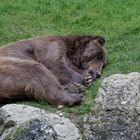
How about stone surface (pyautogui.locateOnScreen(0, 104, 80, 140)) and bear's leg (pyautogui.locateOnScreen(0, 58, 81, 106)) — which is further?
bear's leg (pyautogui.locateOnScreen(0, 58, 81, 106))

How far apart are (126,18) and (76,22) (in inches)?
48.1

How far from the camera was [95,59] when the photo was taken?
39.5 ft

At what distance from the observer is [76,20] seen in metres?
15.7

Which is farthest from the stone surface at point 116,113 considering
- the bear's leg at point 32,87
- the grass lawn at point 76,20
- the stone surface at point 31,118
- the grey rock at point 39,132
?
the grass lawn at point 76,20

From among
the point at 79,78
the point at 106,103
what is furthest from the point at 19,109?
the point at 79,78

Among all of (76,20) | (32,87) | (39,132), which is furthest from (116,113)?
(76,20)

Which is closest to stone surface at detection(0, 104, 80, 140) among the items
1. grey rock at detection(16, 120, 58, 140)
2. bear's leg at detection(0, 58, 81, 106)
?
grey rock at detection(16, 120, 58, 140)

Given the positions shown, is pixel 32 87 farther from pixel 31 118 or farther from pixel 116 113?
pixel 116 113

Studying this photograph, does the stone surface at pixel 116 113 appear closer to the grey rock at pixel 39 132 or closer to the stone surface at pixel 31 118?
the stone surface at pixel 31 118

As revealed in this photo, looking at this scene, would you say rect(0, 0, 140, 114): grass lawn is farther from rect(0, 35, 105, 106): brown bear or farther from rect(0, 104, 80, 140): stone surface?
rect(0, 104, 80, 140): stone surface

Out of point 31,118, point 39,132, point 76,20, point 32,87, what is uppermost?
point 39,132

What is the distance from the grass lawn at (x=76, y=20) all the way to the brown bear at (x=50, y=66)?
664 millimetres

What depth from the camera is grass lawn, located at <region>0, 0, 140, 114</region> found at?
13.9 meters

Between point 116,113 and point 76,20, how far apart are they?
362 inches
